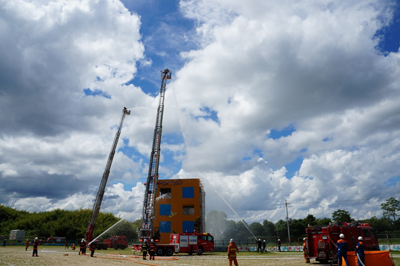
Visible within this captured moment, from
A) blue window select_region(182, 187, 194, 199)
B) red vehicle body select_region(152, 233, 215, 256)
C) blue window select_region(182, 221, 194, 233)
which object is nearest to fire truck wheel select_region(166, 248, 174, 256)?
red vehicle body select_region(152, 233, 215, 256)

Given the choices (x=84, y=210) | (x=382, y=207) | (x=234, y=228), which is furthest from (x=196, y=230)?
(x=382, y=207)

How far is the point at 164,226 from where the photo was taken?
55375mm

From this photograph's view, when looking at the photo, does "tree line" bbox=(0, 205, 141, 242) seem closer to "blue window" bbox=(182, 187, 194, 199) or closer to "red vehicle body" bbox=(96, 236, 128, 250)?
"red vehicle body" bbox=(96, 236, 128, 250)

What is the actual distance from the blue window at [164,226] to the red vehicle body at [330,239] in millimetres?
37796

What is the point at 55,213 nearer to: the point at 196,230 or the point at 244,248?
the point at 196,230

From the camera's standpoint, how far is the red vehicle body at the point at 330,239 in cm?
2009

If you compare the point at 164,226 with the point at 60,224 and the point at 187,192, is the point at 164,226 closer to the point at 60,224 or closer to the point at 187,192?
the point at 187,192

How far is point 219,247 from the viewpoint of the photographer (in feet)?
150

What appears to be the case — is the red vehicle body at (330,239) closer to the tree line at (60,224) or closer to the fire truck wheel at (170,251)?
the fire truck wheel at (170,251)

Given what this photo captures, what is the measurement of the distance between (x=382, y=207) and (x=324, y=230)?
10576 centimetres

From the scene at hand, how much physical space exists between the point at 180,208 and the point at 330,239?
38.9 metres

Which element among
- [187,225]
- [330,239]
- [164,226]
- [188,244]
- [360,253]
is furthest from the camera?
[164,226]

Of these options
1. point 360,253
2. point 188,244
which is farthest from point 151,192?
point 360,253

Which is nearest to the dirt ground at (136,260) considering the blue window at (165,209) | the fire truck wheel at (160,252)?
the fire truck wheel at (160,252)
